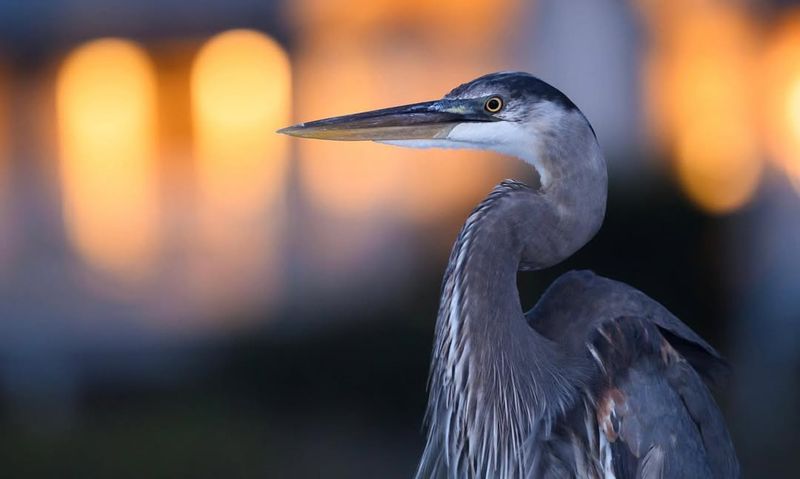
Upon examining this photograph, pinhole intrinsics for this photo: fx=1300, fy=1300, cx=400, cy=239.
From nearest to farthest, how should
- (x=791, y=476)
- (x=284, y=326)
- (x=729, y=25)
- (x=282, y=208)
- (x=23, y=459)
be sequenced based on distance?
(x=791, y=476) → (x=23, y=459) → (x=284, y=326) → (x=729, y=25) → (x=282, y=208)

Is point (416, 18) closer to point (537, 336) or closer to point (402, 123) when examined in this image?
point (402, 123)

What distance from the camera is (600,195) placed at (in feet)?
8.55

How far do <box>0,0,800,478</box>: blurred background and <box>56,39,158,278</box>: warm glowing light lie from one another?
17 mm

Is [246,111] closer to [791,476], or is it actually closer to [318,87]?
[318,87]

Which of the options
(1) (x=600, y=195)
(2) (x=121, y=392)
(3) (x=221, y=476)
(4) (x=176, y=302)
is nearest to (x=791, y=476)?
(3) (x=221, y=476)

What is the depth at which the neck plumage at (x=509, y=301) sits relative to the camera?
2555mm

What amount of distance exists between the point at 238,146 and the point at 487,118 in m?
5.83

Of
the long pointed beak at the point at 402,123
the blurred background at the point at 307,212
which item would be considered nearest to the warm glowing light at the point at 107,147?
the blurred background at the point at 307,212

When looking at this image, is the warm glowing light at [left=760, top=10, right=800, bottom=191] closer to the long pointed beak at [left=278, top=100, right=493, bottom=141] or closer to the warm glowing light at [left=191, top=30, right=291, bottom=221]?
the warm glowing light at [left=191, top=30, right=291, bottom=221]

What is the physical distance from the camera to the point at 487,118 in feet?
8.58

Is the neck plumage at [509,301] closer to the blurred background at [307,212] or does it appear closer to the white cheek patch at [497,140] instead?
the white cheek patch at [497,140]

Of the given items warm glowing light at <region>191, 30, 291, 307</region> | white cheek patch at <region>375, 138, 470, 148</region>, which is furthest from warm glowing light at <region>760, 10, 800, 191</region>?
white cheek patch at <region>375, 138, 470, 148</region>

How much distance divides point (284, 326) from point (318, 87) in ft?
6.41

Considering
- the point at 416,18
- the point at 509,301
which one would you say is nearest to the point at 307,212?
the point at 416,18
